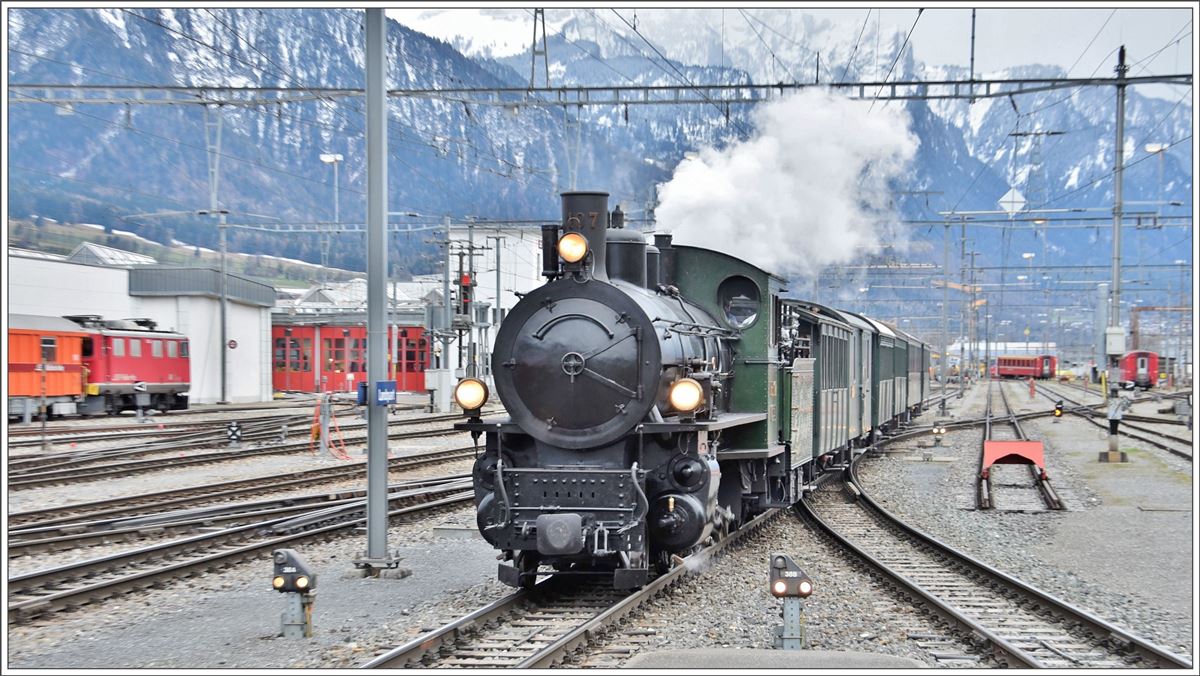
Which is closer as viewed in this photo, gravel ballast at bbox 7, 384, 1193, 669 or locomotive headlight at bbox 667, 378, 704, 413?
gravel ballast at bbox 7, 384, 1193, 669

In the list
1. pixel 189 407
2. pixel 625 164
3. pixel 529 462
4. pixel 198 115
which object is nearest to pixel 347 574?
pixel 529 462

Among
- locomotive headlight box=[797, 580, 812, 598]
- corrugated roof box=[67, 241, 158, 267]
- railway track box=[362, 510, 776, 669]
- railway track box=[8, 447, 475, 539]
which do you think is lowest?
railway track box=[8, 447, 475, 539]

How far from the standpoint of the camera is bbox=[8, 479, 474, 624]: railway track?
9.35 metres

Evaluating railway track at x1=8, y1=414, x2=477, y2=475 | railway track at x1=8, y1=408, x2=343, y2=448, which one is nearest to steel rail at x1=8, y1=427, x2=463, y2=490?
railway track at x1=8, y1=414, x2=477, y2=475

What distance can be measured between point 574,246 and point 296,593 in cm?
375

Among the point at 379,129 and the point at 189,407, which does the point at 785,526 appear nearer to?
the point at 379,129

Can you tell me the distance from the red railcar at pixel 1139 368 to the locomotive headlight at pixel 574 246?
62628mm

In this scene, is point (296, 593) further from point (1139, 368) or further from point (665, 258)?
point (1139, 368)

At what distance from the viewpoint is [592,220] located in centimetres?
975

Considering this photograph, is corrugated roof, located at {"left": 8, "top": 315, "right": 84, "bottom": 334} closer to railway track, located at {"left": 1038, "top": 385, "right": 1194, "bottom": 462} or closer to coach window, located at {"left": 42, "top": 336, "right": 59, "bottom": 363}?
coach window, located at {"left": 42, "top": 336, "right": 59, "bottom": 363}

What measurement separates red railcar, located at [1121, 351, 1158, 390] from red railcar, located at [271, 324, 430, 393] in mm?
41854

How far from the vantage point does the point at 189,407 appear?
141 ft

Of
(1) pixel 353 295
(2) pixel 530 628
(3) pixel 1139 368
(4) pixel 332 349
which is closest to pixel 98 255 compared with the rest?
(4) pixel 332 349

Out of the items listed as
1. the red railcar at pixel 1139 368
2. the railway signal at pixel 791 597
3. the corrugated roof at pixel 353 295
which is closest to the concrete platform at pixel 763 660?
the railway signal at pixel 791 597
